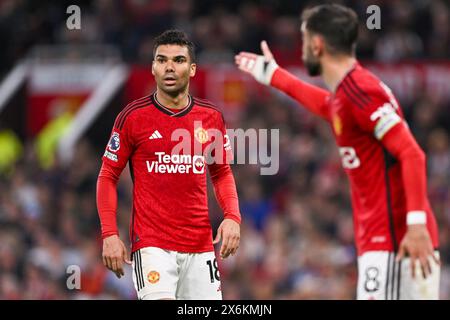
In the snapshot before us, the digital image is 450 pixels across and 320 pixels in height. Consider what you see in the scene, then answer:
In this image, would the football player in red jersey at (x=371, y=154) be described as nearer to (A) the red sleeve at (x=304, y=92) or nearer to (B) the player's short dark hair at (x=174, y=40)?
(A) the red sleeve at (x=304, y=92)

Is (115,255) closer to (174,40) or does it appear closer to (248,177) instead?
(174,40)

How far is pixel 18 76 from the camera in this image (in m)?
16.3

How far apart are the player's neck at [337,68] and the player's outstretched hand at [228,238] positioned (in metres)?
1.02

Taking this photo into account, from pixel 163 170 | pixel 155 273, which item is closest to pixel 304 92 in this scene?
pixel 163 170

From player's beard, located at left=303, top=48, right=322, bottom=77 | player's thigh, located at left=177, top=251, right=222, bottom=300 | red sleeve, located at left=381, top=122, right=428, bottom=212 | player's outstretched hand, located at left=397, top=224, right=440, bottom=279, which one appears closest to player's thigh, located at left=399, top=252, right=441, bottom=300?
player's outstretched hand, located at left=397, top=224, right=440, bottom=279

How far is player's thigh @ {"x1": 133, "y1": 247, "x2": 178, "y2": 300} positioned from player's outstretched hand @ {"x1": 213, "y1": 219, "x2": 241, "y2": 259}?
1.04 feet

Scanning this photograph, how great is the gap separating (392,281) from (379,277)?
0.24 ft

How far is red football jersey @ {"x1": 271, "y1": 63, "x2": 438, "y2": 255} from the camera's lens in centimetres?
582

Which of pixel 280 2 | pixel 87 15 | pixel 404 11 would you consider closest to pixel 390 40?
pixel 404 11

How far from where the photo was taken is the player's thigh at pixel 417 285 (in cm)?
582

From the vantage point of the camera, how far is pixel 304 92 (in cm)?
664

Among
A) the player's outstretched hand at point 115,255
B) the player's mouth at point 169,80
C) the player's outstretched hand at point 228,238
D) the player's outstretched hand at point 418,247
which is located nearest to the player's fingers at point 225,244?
the player's outstretched hand at point 228,238

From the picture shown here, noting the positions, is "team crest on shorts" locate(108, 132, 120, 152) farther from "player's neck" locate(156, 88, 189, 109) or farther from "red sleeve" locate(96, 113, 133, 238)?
"player's neck" locate(156, 88, 189, 109)
